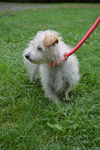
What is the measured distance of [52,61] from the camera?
13.3 feet

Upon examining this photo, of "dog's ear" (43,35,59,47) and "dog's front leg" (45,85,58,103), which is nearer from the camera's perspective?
"dog's ear" (43,35,59,47)

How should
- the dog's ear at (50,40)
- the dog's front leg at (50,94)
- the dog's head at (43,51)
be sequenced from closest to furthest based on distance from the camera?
the dog's ear at (50,40) → the dog's head at (43,51) → the dog's front leg at (50,94)

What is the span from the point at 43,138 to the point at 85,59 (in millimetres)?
3358

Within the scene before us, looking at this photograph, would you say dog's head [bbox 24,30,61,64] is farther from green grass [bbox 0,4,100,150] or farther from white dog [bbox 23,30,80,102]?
green grass [bbox 0,4,100,150]

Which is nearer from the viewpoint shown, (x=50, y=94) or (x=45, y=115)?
(x=45, y=115)

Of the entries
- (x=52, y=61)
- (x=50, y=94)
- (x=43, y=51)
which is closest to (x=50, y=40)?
(x=43, y=51)

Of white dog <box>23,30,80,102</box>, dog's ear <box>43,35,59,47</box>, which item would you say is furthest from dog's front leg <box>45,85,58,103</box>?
dog's ear <box>43,35,59,47</box>

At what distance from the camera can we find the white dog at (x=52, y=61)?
12.9 ft

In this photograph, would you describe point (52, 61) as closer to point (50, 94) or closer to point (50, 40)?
point (50, 40)

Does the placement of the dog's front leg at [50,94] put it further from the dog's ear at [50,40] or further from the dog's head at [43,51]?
→ the dog's ear at [50,40]

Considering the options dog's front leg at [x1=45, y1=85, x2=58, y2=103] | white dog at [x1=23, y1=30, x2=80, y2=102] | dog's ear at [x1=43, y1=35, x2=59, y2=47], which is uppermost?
dog's ear at [x1=43, y1=35, x2=59, y2=47]

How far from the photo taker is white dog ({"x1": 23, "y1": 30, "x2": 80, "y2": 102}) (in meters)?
3.93

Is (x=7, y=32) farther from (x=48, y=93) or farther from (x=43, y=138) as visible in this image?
(x=43, y=138)

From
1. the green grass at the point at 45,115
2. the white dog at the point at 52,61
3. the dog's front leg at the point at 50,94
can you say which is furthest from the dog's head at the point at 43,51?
the green grass at the point at 45,115
